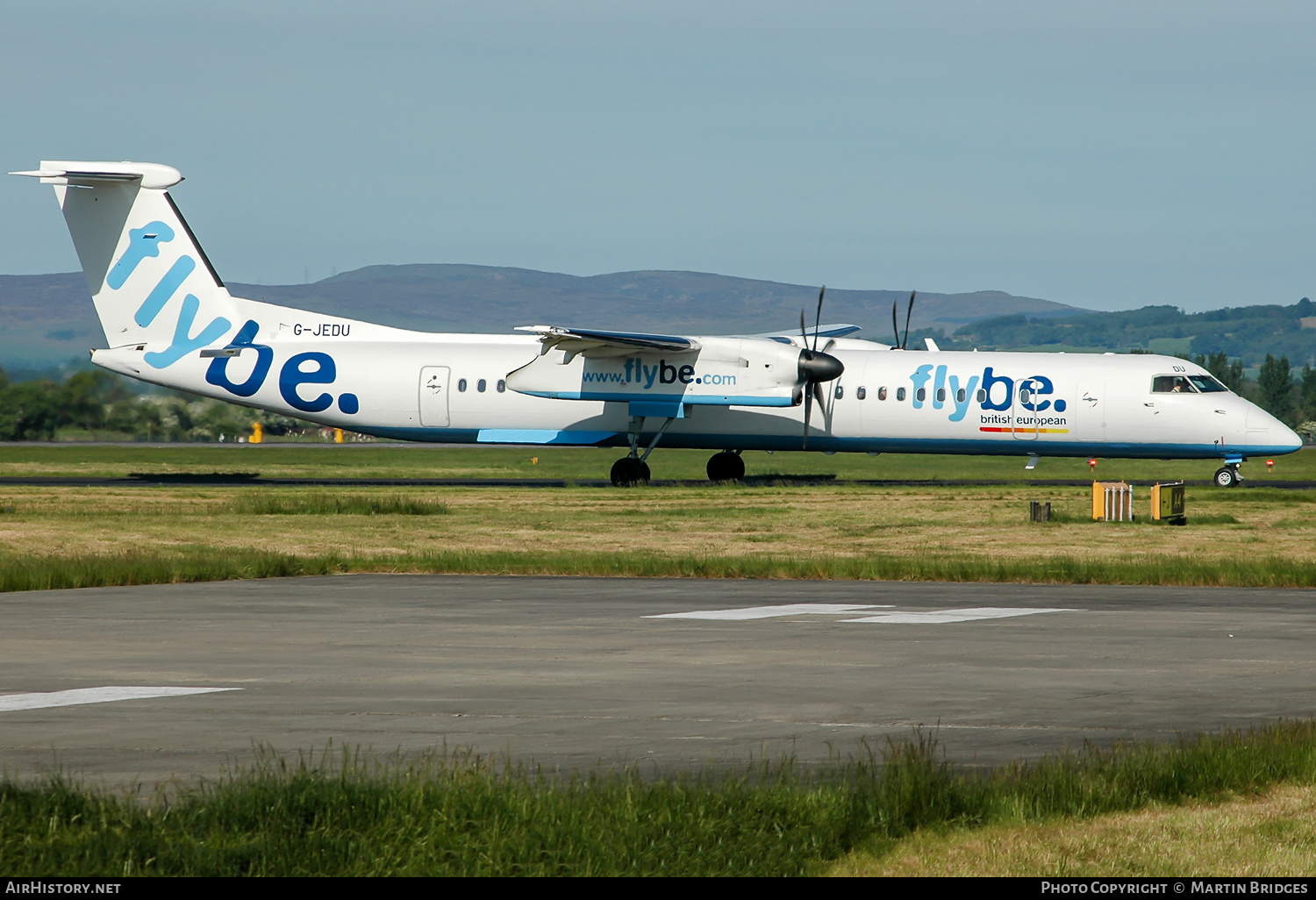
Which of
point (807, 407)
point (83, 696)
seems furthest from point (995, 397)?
point (83, 696)

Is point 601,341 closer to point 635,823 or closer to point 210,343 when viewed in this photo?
point 210,343

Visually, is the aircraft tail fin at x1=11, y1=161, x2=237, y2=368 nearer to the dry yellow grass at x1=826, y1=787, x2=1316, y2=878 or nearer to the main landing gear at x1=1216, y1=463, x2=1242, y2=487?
the main landing gear at x1=1216, y1=463, x2=1242, y2=487

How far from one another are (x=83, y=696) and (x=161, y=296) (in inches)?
1396

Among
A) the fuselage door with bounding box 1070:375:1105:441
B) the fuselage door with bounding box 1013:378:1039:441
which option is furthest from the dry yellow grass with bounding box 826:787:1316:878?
the fuselage door with bounding box 1070:375:1105:441

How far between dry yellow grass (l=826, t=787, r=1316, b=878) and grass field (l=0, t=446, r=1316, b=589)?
14641 mm

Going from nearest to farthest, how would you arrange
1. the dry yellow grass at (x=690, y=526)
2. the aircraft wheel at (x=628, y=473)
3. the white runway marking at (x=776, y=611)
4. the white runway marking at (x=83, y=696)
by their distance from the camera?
the white runway marking at (x=83, y=696) < the white runway marking at (x=776, y=611) < the dry yellow grass at (x=690, y=526) < the aircraft wheel at (x=628, y=473)

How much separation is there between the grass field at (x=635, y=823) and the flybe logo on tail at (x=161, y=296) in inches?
1502

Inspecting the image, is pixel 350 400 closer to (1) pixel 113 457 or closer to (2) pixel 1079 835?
(1) pixel 113 457

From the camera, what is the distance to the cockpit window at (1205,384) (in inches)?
1590

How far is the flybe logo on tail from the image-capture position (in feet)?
145

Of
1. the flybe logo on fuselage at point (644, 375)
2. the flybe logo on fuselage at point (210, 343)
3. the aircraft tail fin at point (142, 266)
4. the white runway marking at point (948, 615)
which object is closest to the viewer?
the white runway marking at point (948, 615)

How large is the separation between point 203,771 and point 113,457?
59.6 meters

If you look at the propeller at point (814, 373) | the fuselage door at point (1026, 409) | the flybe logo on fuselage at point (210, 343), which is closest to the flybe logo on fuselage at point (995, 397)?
the fuselage door at point (1026, 409)

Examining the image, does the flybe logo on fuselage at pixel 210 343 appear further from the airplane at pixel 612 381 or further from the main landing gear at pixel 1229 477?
the main landing gear at pixel 1229 477
